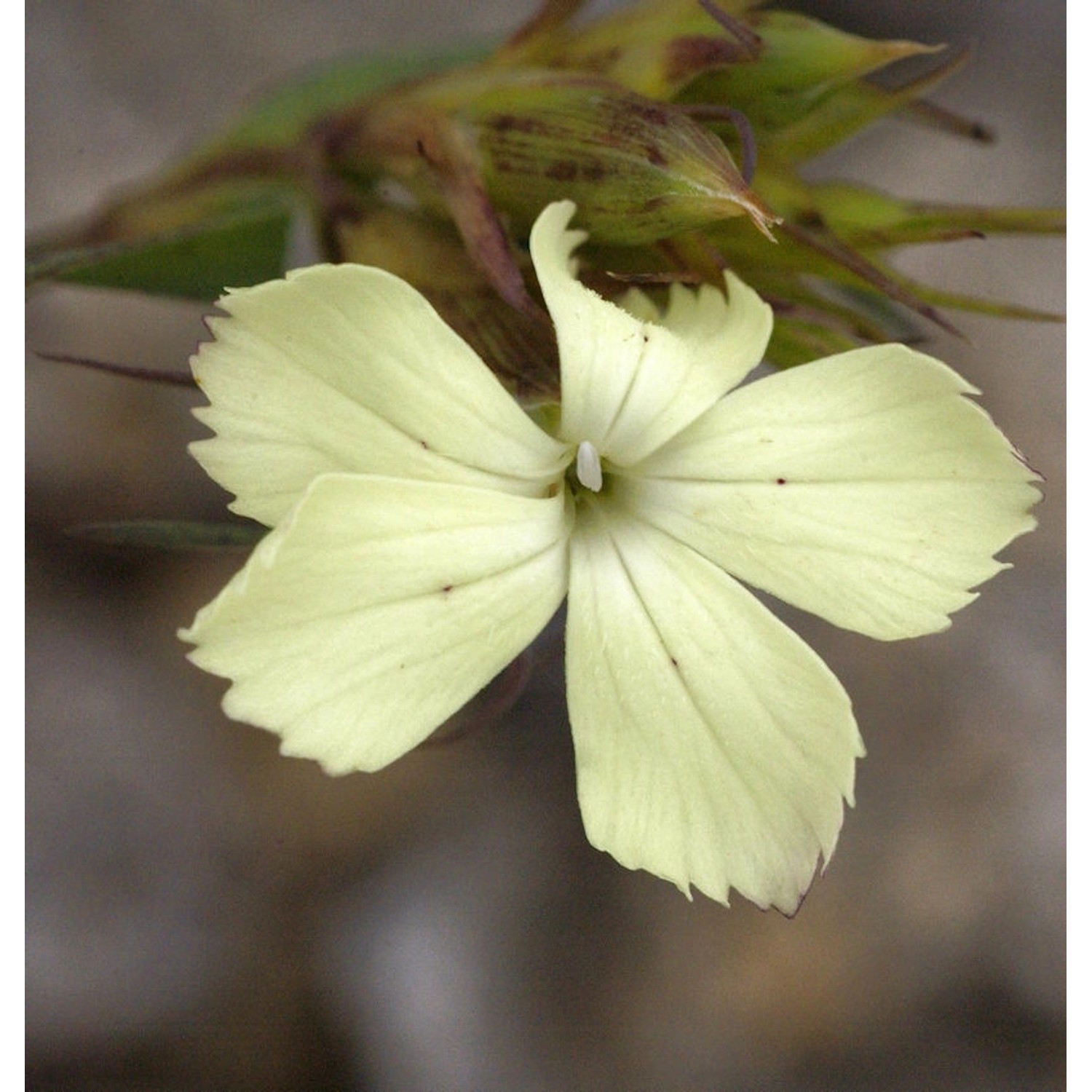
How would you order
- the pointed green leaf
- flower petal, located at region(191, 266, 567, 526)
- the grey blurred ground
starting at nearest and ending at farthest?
1. flower petal, located at region(191, 266, 567, 526)
2. the pointed green leaf
3. the grey blurred ground

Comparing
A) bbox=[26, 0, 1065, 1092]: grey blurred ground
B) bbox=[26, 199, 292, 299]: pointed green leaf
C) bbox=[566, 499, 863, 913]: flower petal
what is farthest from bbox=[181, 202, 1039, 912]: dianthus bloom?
bbox=[26, 0, 1065, 1092]: grey blurred ground

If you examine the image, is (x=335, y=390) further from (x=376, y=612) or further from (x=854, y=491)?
(x=854, y=491)

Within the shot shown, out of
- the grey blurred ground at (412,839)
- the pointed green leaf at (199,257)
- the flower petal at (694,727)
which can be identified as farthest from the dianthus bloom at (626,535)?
the grey blurred ground at (412,839)

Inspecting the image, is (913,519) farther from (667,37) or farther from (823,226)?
(667,37)

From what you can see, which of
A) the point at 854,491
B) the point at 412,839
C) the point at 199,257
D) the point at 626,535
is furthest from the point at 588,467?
the point at 412,839

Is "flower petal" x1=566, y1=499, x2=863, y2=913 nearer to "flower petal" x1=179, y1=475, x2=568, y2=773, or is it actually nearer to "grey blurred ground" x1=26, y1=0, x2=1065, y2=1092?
"flower petal" x1=179, y1=475, x2=568, y2=773

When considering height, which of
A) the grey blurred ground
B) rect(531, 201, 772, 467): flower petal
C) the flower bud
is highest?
the flower bud

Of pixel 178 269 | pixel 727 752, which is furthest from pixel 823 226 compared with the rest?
pixel 178 269
